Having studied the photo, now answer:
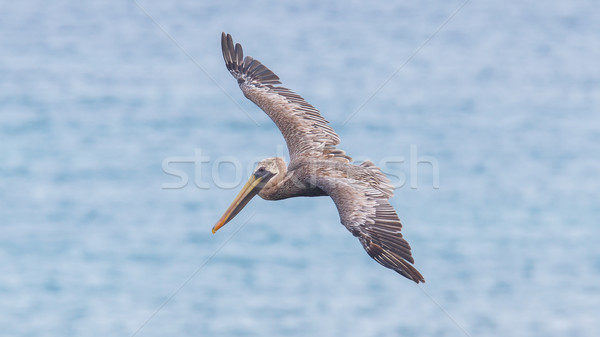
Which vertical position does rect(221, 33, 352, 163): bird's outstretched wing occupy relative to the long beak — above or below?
above

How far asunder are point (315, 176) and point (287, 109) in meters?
2.01

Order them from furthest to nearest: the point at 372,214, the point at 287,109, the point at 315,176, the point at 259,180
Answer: the point at 287,109, the point at 259,180, the point at 315,176, the point at 372,214

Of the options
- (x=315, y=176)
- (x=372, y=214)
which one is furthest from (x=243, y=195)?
(x=372, y=214)

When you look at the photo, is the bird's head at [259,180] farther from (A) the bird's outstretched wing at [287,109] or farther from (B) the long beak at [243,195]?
(A) the bird's outstretched wing at [287,109]

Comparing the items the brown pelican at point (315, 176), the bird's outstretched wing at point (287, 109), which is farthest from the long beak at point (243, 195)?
the bird's outstretched wing at point (287, 109)

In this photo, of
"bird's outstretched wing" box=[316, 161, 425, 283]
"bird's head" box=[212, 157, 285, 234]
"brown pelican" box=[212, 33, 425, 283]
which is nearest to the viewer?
"bird's outstretched wing" box=[316, 161, 425, 283]

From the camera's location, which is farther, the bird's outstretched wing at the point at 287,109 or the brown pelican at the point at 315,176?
the bird's outstretched wing at the point at 287,109

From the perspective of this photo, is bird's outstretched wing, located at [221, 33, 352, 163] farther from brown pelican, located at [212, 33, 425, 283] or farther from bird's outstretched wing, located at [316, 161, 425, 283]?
bird's outstretched wing, located at [316, 161, 425, 283]

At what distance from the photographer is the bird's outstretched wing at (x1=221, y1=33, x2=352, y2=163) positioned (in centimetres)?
1234

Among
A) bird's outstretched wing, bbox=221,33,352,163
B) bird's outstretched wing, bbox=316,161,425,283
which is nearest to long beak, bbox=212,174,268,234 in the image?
bird's outstretched wing, bbox=221,33,352,163

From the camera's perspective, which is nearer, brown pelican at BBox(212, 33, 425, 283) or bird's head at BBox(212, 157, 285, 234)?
brown pelican at BBox(212, 33, 425, 283)

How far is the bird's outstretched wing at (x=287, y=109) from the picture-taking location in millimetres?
12344

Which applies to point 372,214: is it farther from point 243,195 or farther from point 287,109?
point 287,109

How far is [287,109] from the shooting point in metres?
13.2
